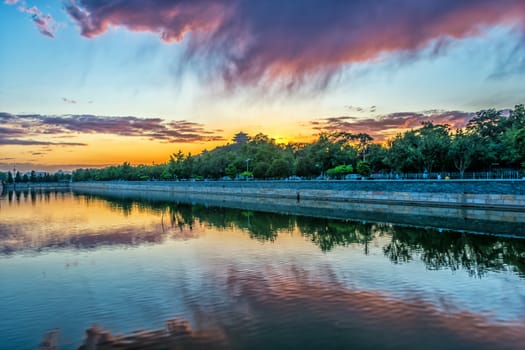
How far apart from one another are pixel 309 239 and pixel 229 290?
8.86 metres

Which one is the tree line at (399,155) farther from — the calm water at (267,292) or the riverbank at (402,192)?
the calm water at (267,292)

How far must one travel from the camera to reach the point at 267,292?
10.2 meters

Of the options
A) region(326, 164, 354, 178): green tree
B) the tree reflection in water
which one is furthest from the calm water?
region(326, 164, 354, 178): green tree

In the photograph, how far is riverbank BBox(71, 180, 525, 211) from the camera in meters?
25.0

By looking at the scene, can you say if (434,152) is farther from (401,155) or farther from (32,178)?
(32,178)

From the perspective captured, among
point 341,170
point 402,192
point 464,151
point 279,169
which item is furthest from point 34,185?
point 402,192

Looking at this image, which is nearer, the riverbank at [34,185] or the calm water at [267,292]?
the calm water at [267,292]

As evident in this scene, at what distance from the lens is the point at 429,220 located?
Result: 23859 mm

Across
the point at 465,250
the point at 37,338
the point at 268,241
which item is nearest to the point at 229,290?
the point at 37,338

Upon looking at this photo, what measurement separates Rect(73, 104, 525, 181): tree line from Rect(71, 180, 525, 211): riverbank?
24.0 feet

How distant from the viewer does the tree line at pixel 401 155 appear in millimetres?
Answer: 41406

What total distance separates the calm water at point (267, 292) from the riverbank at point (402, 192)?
28.2ft

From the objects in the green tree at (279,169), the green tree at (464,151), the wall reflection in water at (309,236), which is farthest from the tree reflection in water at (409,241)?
the green tree at (279,169)

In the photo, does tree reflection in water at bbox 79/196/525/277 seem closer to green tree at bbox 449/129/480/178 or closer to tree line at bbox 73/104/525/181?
tree line at bbox 73/104/525/181
